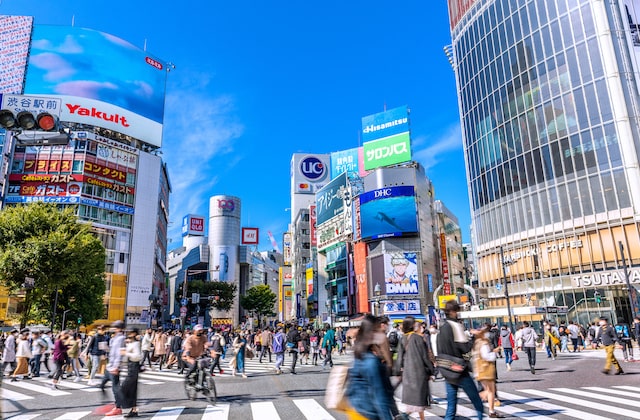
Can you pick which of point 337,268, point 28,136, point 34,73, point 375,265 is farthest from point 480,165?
point 34,73

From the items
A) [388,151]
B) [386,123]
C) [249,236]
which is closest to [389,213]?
[388,151]

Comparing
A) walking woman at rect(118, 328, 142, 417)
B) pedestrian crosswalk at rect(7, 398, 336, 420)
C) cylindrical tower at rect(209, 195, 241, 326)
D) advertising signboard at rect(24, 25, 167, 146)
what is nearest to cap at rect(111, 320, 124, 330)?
walking woman at rect(118, 328, 142, 417)

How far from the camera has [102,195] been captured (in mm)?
58312

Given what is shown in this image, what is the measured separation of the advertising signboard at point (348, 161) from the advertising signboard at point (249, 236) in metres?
55.8

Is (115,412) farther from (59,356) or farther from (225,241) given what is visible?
(225,241)

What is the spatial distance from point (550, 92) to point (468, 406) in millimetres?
42921

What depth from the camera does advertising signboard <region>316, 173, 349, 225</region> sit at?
69.7 m

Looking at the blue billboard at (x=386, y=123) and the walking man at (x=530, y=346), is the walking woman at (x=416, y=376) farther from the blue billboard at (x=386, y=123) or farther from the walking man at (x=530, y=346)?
the blue billboard at (x=386, y=123)

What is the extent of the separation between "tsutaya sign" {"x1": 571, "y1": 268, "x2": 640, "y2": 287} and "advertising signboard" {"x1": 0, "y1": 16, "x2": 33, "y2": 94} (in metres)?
69.3

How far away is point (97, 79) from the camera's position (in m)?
61.7

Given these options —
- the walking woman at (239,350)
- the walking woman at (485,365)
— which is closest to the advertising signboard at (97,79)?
the walking woman at (239,350)

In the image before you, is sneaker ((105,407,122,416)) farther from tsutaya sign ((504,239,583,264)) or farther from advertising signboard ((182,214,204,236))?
advertising signboard ((182,214,204,236))

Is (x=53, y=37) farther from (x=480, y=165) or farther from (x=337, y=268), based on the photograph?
(x=480, y=165)

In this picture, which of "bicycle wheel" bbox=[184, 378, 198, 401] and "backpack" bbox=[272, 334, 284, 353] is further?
"backpack" bbox=[272, 334, 284, 353]
